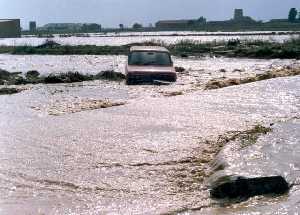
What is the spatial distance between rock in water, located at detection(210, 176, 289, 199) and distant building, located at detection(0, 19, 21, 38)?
86099mm

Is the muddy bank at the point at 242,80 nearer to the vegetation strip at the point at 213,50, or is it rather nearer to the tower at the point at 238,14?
the vegetation strip at the point at 213,50

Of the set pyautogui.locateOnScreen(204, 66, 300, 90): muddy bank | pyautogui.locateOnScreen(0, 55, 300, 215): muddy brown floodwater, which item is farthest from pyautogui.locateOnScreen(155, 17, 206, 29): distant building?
pyautogui.locateOnScreen(0, 55, 300, 215): muddy brown floodwater

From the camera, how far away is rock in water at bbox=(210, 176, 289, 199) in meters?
7.09

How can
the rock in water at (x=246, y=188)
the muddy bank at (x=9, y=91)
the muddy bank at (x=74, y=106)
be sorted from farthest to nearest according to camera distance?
the muddy bank at (x=9, y=91) < the muddy bank at (x=74, y=106) < the rock in water at (x=246, y=188)

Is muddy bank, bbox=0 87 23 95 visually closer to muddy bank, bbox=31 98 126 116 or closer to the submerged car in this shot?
muddy bank, bbox=31 98 126 116

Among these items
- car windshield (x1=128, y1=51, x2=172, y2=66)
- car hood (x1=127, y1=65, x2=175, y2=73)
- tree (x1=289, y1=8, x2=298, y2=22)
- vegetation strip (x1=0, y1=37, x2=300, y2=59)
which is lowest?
vegetation strip (x1=0, y1=37, x2=300, y2=59)

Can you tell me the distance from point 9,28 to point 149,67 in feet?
252

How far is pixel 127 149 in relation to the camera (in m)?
9.98

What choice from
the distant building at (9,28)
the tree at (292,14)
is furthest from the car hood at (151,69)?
the tree at (292,14)

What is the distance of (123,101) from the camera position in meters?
16.5

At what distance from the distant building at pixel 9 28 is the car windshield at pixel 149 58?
7365 cm

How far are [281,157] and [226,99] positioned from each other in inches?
302

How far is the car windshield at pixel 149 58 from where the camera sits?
63.1ft

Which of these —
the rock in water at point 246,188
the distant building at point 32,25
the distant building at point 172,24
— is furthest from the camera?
the distant building at point 32,25
